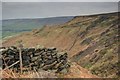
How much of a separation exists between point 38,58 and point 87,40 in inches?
32.1

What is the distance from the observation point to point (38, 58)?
1210cm

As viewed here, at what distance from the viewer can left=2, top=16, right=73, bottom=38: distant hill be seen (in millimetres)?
12062

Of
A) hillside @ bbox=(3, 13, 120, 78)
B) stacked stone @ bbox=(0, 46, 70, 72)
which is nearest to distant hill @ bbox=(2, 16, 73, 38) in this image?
hillside @ bbox=(3, 13, 120, 78)

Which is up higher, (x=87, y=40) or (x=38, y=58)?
(x=87, y=40)

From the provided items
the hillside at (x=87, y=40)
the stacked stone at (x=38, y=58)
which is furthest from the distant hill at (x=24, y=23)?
the stacked stone at (x=38, y=58)

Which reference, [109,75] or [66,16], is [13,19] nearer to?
[66,16]

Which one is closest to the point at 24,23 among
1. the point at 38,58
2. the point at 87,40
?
the point at 38,58

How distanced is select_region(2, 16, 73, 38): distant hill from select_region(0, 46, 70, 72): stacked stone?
0.27 m

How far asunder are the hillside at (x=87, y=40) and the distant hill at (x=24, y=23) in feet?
0.23

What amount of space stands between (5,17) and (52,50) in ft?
2.93

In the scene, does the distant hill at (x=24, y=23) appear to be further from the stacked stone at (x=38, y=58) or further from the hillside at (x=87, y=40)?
the stacked stone at (x=38, y=58)

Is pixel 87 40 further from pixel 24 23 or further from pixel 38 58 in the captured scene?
pixel 24 23

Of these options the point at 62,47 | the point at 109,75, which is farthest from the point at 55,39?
the point at 109,75

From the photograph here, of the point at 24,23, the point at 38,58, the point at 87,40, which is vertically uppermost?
the point at 24,23
